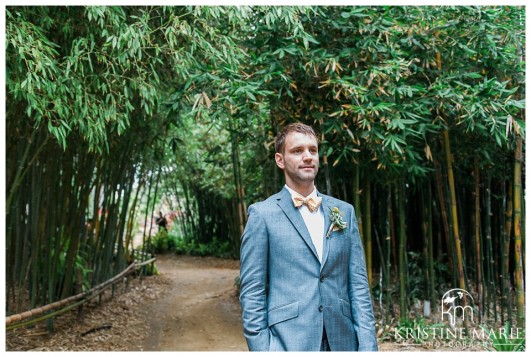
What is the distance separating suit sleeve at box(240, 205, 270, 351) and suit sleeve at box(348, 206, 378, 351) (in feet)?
0.85

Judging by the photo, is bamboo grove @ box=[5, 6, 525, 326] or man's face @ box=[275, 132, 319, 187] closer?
man's face @ box=[275, 132, 319, 187]

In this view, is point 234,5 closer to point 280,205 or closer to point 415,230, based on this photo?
point 280,205

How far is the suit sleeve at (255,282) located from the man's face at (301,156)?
6.4 inches

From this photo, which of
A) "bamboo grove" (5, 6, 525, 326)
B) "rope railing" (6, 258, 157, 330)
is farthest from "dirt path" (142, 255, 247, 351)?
"bamboo grove" (5, 6, 525, 326)

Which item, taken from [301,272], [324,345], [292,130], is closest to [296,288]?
[301,272]

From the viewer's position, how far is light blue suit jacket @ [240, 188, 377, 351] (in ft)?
5.20

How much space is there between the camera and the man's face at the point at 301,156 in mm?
1646

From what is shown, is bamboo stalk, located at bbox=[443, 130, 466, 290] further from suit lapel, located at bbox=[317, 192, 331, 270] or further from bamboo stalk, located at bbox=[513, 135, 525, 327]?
suit lapel, located at bbox=[317, 192, 331, 270]

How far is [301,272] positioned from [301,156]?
330 mm

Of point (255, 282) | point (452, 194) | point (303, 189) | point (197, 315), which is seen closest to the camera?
→ point (255, 282)

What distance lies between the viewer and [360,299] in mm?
1663

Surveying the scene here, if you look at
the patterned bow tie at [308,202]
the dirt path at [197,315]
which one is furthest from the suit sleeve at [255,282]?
the dirt path at [197,315]

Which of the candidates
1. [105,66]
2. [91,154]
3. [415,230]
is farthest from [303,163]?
[415,230]

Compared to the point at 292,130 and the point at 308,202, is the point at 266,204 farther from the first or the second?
the point at 292,130
